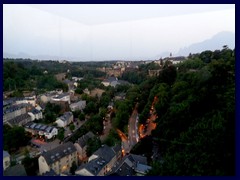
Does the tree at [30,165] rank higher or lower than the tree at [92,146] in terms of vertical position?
higher

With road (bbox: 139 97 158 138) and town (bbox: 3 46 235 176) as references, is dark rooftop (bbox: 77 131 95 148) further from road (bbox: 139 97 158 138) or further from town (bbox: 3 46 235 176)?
road (bbox: 139 97 158 138)

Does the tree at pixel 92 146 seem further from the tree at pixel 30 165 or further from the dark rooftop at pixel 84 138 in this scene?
the tree at pixel 30 165

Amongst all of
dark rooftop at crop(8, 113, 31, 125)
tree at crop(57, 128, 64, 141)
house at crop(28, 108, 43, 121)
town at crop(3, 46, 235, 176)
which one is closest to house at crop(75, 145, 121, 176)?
town at crop(3, 46, 235, 176)

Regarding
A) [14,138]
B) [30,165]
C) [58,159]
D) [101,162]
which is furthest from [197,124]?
[14,138]

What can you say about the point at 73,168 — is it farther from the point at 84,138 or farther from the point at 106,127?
the point at 106,127

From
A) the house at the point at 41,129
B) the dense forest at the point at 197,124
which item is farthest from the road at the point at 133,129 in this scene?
the house at the point at 41,129

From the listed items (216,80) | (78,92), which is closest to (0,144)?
(216,80)

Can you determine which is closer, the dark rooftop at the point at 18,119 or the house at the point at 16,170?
the house at the point at 16,170
